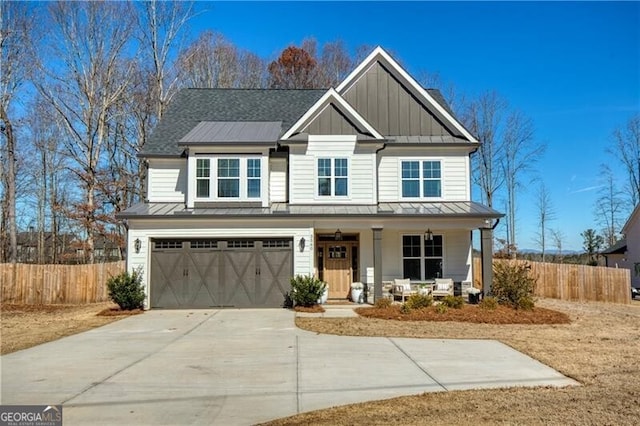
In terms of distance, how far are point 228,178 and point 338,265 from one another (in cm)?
541

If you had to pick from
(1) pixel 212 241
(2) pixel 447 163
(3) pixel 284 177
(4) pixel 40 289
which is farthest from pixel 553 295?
(4) pixel 40 289

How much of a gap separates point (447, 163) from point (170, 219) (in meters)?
10.6

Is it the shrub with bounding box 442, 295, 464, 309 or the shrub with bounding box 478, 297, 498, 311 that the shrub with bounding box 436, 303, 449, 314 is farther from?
the shrub with bounding box 478, 297, 498, 311

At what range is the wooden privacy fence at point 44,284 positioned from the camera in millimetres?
21266

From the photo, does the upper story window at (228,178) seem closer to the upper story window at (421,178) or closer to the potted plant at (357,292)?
the potted plant at (357,292)

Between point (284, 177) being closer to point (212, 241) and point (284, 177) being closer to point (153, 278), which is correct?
point (212, 241)

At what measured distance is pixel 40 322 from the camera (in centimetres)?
1523

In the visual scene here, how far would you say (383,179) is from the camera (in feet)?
62.7

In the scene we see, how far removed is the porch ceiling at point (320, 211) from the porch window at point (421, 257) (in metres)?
1.40

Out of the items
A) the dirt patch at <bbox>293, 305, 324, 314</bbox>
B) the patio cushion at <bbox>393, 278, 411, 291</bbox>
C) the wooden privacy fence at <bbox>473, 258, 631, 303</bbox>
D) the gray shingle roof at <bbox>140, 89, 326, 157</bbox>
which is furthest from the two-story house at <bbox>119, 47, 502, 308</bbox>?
the wooden privacy fence at <bbox>473, 258, 631, 303</bbox>

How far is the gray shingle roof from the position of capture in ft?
→ 66.9

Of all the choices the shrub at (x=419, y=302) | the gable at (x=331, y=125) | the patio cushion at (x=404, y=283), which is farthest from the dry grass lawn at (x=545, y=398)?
the gable at (x=331, y=125)

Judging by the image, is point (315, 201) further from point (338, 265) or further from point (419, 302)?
point (419, 302)

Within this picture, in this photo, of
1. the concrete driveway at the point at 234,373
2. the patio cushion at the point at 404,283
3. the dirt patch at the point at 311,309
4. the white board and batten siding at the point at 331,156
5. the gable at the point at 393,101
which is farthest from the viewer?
the gable at the point at 393,101
